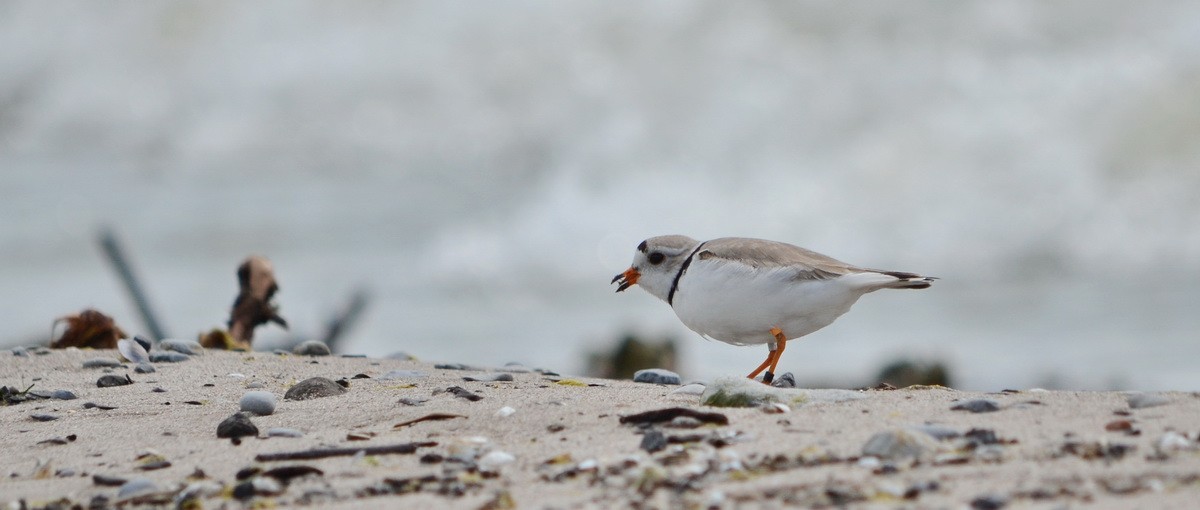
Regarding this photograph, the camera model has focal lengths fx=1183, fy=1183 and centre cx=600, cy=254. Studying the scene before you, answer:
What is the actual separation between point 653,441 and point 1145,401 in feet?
5.75

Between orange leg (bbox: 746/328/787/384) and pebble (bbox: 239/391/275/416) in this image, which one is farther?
orange leg (bbox: 746/328/787/384)

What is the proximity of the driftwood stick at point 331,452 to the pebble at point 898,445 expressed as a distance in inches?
58.7

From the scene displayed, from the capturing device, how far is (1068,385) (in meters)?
11.7

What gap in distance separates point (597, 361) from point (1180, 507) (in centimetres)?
913

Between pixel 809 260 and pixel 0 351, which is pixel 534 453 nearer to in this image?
pixel 809 260

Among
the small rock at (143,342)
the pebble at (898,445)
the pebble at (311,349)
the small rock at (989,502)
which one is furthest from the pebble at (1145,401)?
the small rock at (143,342)

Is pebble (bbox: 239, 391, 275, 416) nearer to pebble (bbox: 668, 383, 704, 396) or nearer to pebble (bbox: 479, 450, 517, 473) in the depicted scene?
pebble (bbox: 479, 450, 517, 473)

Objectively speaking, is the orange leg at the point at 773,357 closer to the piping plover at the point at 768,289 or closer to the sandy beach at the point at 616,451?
the piping plover at the point at 768,289

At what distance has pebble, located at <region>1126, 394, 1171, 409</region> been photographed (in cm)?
407

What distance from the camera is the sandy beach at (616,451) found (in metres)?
3.18

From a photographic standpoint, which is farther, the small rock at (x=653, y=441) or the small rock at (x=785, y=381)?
the small rock at (x=785, y=381)

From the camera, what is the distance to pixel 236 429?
14.2 ft

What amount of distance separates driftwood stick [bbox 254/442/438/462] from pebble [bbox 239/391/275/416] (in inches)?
34.6

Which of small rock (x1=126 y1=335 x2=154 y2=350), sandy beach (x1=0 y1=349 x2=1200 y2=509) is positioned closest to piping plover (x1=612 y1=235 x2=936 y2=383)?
sandy beach (x1=0 y1=349 x2=1200 y2=509)
